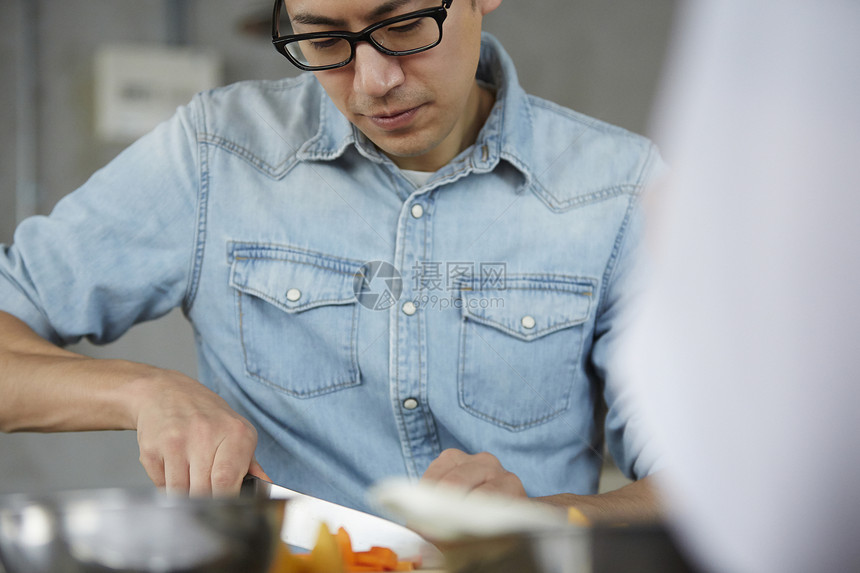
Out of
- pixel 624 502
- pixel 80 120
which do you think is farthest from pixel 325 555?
pixel 80 120

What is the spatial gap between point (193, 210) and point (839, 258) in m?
0.61

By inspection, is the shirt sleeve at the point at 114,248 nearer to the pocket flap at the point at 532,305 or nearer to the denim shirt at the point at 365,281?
the denim shirt at the point at 365,281

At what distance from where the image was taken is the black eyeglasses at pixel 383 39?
0.49 meters

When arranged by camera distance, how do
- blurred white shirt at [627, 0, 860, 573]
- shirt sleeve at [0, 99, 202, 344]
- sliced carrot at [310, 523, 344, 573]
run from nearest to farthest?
blurred white shirt at [627, 0, 860, 573] < sliced carrot at [310, 523, 344, 573] < shirt sleeve at [0, 99, 202, 344]

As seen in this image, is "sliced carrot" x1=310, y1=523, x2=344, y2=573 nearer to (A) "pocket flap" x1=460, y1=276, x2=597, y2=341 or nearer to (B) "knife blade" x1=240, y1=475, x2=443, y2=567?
(B) "knife blade" x1=240, y1=475, x2=443, y2=567

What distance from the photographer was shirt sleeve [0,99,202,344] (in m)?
0.61

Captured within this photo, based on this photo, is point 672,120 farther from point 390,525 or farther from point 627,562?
point 390,525

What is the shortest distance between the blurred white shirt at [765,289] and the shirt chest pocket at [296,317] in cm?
52

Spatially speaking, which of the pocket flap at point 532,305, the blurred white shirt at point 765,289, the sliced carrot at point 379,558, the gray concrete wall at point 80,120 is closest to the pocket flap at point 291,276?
the pocket flap at point 532,305

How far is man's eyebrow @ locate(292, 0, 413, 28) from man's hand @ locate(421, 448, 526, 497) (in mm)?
293

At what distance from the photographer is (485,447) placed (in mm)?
636

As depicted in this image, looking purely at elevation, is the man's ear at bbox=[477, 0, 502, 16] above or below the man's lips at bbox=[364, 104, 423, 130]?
above

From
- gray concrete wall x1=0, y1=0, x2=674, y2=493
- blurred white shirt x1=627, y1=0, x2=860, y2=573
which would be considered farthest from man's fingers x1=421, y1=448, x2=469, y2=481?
gray concrete wall x1=0, y1=0, x2=674, y2=493

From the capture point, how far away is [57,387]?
519mm
